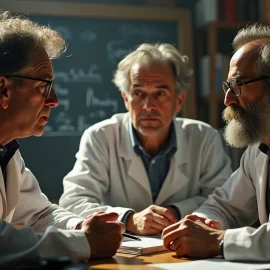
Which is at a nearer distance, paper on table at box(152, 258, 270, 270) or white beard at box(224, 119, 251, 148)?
paper on table at box(152, 258, 270, 270)

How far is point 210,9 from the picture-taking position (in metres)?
3.97

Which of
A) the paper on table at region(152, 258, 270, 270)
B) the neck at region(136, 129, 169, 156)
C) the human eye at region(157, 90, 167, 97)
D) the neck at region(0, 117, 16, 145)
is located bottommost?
the paper on table at region(152, 258, 270, 270)

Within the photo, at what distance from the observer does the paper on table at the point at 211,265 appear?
5.36ft

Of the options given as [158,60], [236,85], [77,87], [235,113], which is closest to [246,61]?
[236,85]

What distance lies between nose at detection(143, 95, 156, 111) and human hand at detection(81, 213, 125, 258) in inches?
41.4

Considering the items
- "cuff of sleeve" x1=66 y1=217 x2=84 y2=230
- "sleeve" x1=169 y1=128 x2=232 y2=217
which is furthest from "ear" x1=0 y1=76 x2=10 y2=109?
"sleeve" x1=169 y1=128 x2=232 y2=217

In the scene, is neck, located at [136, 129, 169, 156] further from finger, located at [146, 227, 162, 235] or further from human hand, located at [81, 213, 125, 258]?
human hand, located at [81, 213, 125, 258]

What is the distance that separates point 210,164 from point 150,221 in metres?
0.71

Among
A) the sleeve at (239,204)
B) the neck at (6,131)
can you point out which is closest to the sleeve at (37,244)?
the neck at (6,131)

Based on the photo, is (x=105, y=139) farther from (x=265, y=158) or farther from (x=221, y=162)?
(x=265, y=158)

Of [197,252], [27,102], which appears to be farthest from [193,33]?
[197,252]

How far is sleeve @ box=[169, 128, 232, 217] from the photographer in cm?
284

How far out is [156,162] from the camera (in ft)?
9.39

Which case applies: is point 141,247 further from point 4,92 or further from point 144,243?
point 4,92
